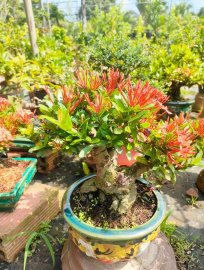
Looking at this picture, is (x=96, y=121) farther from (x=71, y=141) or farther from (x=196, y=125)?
(x=196, y=125)

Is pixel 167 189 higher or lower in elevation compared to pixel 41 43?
lower

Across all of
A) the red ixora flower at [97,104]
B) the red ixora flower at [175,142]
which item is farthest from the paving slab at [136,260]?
the red ixora flower at [97,104]

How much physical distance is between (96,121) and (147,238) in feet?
2.40

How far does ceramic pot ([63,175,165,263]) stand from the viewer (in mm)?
1357

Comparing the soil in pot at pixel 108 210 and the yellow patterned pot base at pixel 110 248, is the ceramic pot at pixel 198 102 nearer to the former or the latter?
the soil in pot at pixel 108 210

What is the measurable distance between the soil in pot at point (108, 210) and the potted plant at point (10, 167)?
507 mm

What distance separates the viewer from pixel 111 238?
134 centimetres

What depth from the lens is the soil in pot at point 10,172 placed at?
77.7 inches

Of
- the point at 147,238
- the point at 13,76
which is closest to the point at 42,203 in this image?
the point at 147,238

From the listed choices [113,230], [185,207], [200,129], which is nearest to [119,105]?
[200,129]

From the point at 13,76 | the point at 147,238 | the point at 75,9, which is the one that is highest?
the point at 75,9

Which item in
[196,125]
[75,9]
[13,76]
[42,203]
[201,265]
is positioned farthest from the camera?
[75,9]

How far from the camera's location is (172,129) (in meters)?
1.18

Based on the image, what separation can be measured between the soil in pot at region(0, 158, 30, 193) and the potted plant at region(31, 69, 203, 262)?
570 mm
